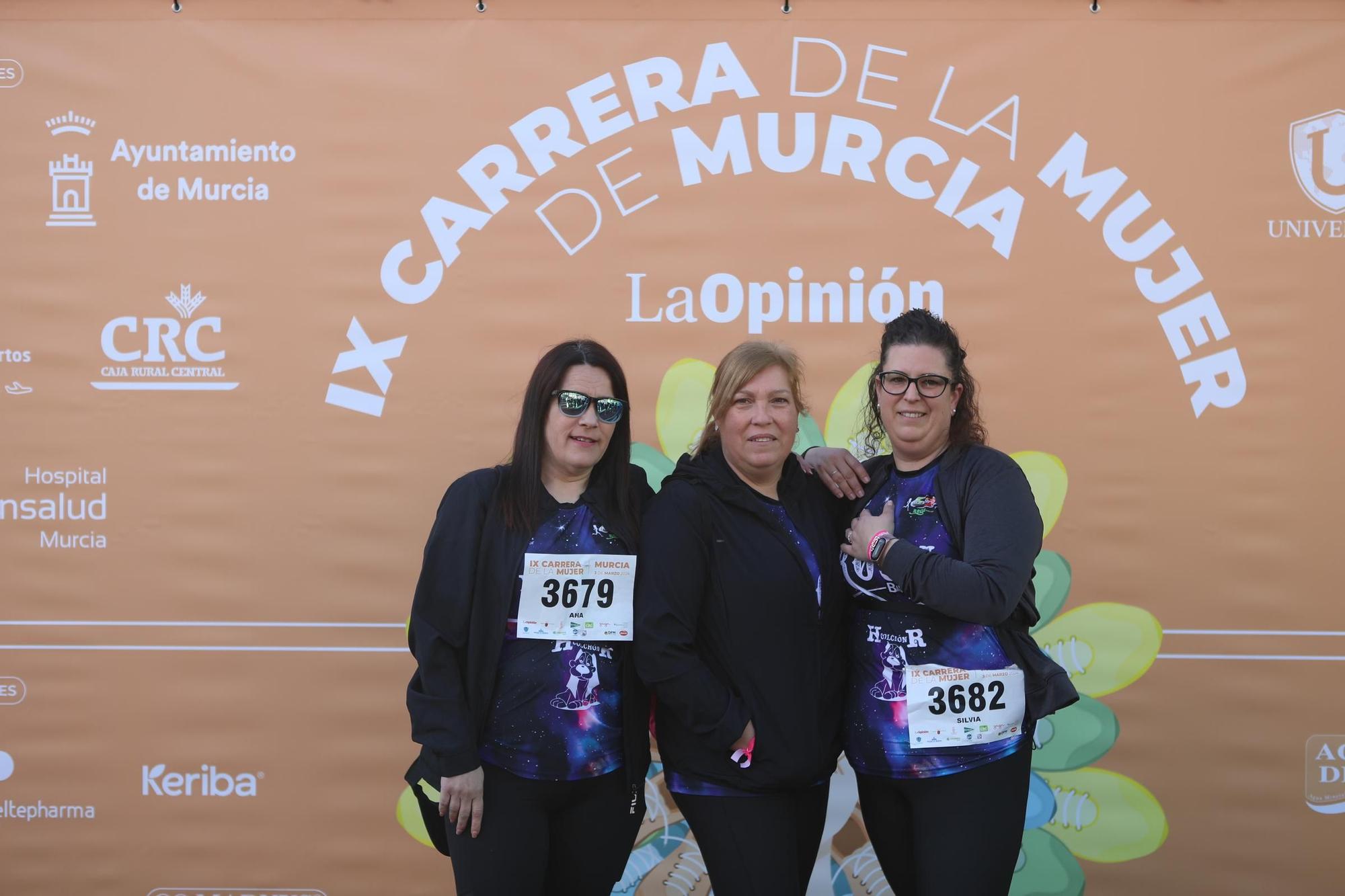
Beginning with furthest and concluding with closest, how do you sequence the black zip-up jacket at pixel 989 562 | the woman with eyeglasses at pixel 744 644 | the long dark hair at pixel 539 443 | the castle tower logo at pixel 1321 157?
the castle tower logo at pixel 1321 157 → the long dark hair at pixel 539 443 → the woman with eyeglasses at pixel 744 644 → the black zip-up jacket at pixel 989 562

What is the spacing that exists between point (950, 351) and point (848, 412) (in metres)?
1.00

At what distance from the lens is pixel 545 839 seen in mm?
1973

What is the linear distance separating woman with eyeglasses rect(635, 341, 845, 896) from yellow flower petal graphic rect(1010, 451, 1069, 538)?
3.90ft

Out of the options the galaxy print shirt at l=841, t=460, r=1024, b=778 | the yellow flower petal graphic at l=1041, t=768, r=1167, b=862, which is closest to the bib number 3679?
the galaxy print shirt at l=841, t=460, r=1024, b=778

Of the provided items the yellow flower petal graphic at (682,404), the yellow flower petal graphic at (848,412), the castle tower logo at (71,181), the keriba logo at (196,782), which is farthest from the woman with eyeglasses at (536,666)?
the castle tower logo at (71,181)

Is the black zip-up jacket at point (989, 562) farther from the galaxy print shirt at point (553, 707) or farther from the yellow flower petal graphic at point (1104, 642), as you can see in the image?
the yellow flower petal graphic at point (1104, 642)

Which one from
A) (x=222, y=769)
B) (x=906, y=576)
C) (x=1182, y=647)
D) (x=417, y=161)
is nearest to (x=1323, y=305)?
(x=1182, y=647)

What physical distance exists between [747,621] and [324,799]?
68.5 inches

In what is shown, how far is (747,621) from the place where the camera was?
6.32 feet

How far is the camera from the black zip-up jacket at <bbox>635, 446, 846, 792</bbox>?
1891 mm

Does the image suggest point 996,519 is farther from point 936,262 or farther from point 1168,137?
point 1168,137

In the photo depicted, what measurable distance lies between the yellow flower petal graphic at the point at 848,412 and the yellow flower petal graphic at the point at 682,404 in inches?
15.1

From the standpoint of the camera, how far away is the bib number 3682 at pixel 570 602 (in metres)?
1.98

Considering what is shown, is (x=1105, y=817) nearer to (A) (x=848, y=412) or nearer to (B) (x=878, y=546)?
(A) (x=848, y=412)
